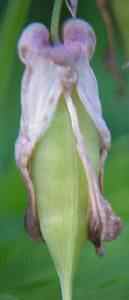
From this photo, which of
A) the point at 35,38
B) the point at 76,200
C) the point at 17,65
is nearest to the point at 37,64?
the point at 35,38

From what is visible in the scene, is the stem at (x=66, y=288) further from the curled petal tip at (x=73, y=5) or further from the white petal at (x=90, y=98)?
the curled petal tip at (x=73, y=5)

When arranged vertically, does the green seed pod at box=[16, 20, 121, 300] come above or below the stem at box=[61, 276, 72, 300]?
above

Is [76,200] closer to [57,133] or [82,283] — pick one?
[57,133]

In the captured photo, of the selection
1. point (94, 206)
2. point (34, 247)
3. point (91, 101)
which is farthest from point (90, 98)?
point (34, 247)

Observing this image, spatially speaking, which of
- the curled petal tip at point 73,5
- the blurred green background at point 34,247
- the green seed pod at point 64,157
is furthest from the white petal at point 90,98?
the blurred green background at point 34,247

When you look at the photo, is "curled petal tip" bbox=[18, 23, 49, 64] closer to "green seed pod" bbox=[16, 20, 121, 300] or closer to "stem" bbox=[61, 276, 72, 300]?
"green seed pod" bbox=[16, 20, 121, 300]

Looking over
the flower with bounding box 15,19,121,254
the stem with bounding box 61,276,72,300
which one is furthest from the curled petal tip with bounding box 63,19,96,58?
the stem with bounding box 61,276,72,300

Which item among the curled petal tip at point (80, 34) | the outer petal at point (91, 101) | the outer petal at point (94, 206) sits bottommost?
the outer petal at point (94, 206)

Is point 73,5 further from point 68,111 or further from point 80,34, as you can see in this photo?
point 68,111
